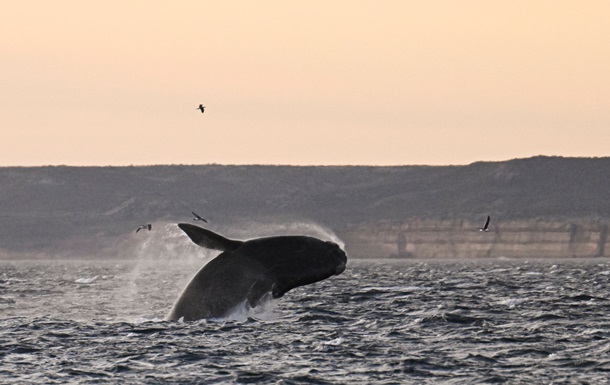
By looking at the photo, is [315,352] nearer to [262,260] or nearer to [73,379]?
[262,260]

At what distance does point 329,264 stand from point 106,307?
19990 mm

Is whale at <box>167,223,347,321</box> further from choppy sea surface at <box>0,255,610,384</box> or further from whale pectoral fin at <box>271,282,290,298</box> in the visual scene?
choppy sea surface at <box>0,255,610,384</box>

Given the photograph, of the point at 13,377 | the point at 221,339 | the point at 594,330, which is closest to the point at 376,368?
the point at 221,339

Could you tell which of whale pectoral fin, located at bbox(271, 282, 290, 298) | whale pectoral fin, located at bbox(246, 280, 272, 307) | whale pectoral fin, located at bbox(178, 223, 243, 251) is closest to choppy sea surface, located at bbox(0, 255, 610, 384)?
whale pectoral fin, located at bbox(246, 280, 272, 307)

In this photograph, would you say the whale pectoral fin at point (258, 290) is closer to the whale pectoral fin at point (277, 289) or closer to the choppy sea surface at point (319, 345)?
the whale pectoral fin at point (277, 289)

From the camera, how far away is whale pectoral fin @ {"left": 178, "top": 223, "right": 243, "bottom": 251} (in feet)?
84.0

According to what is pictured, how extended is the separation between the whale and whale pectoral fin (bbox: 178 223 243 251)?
22 mm

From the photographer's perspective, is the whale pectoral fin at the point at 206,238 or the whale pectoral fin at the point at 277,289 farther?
the whale pectoral fin at the point at 277,289

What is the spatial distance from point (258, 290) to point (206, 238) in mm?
2274

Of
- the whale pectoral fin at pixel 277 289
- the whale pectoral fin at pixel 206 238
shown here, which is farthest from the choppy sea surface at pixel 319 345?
the whale pectoral fin at pixel 206 238

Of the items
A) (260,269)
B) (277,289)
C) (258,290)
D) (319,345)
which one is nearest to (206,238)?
(260,269)

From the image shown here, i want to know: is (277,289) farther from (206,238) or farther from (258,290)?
(206,238)

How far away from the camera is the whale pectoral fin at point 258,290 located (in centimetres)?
2773

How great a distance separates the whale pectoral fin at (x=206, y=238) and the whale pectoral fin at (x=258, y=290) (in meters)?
0.94
